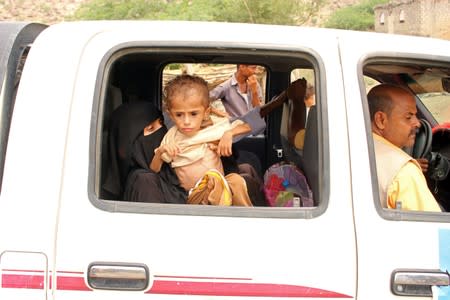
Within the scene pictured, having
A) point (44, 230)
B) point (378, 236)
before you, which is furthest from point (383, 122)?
point (44, 230)

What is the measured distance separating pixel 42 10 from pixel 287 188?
1716 inches

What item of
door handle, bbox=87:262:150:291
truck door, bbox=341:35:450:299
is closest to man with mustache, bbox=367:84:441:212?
truck door, bbox=341:35:450:299

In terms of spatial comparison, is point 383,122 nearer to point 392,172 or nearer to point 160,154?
point 392,172

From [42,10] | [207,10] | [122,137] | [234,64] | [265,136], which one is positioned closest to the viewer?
[122,137]

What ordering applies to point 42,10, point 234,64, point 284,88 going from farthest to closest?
point 42,10 → point 284,88 → point 234,64

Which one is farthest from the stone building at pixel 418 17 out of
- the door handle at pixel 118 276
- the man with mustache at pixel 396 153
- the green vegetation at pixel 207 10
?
the door handle at pixel 118 276

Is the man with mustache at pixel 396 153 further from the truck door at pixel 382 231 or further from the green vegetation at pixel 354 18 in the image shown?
the green vegetation at pixel 354 18

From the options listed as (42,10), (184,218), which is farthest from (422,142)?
(42,10)

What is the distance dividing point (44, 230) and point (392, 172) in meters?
1.29

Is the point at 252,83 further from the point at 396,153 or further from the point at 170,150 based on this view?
the point at 396,153

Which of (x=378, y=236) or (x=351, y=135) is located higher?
(x=351, y=135)

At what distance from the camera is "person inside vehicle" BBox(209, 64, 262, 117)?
430 cm

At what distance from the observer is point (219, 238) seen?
2.05 meters

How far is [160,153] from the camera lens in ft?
8.49
